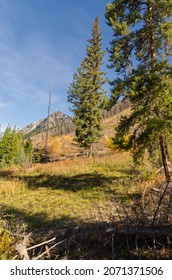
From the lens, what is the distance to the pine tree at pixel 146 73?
438 inches

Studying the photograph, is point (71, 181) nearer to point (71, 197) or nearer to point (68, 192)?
point (68, 192)

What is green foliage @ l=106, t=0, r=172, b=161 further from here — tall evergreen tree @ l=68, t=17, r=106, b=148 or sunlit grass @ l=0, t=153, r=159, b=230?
tall evergreen tree @ l=68, t=17, r=106, b=148

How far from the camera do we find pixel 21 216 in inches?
434

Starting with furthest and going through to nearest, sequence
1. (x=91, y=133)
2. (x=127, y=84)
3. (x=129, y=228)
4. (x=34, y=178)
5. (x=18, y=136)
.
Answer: (x=18, y=136) → (x=91, y=133) → (x=34, y=178) → (x=127, y=84) → (x=129, y=228)

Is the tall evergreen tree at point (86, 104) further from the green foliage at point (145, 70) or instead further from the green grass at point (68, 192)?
the green foliage at point (145, 70)

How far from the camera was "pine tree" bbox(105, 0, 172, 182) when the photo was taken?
36.5 ft

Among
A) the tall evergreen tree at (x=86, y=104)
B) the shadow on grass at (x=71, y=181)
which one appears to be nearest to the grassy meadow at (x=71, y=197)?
the shadow on grass at (x=71, y=181)

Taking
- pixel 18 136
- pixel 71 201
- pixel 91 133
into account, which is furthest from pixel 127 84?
pixel 18 136

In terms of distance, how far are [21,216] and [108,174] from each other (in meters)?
7.09

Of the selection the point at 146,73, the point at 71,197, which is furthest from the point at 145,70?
the point at 71,197

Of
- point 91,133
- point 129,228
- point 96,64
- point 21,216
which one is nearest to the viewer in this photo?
point 129,228

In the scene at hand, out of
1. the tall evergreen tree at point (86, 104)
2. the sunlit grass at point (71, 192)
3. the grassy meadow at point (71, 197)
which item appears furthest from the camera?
the tall evergreen tree at point (86, 104)

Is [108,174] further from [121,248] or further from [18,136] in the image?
[18,136]

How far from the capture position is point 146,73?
11828 mm
